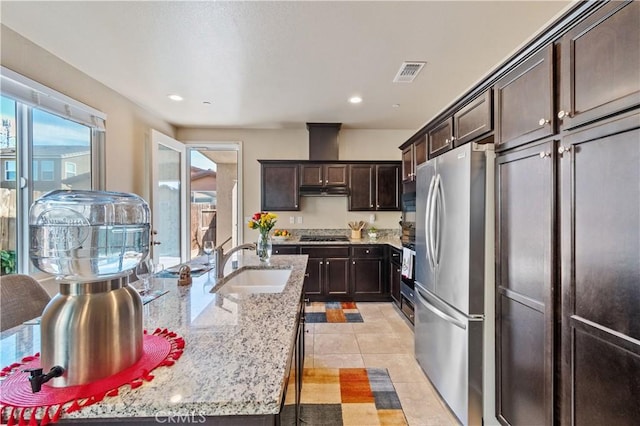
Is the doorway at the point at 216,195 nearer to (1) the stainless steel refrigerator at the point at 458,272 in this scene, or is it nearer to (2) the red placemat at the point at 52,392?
(1) the stainless steel refrigerator at the point at 458,272

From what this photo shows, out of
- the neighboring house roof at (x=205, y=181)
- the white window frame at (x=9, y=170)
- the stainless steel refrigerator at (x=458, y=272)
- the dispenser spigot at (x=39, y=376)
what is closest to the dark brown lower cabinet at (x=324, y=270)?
the stainless steel refrigerator at (x=458, y=272)

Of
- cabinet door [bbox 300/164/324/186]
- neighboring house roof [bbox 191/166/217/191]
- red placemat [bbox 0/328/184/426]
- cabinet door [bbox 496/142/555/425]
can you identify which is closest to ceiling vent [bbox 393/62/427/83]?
cabinet door [bbox 496/142/555/425]

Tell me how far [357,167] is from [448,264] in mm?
2697

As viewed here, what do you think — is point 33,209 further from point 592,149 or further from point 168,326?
point 592,149

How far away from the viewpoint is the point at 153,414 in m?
0.66

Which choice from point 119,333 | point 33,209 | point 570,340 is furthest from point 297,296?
point 570,340

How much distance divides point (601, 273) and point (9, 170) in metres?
3.55

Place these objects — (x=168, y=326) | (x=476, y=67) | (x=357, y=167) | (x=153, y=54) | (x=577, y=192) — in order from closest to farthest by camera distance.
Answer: (x=168, y=326), (x=577, y=192), (x=153, y=54), (x=476, y=67), (x=357, y=167)

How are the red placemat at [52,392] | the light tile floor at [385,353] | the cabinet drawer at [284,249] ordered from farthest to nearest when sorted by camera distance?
the cabinet drawer at [284,249] → the light tile floor at [385,353] → the red placemat at [52,392]

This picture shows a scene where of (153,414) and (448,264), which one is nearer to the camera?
(153,414)

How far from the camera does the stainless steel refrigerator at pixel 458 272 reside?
1.72m

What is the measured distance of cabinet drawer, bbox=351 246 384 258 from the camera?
4082 millimetres

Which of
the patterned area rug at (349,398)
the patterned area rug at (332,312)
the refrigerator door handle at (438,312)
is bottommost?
the patterned area rug at (349,398)

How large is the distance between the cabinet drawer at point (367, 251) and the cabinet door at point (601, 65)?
116 inches
